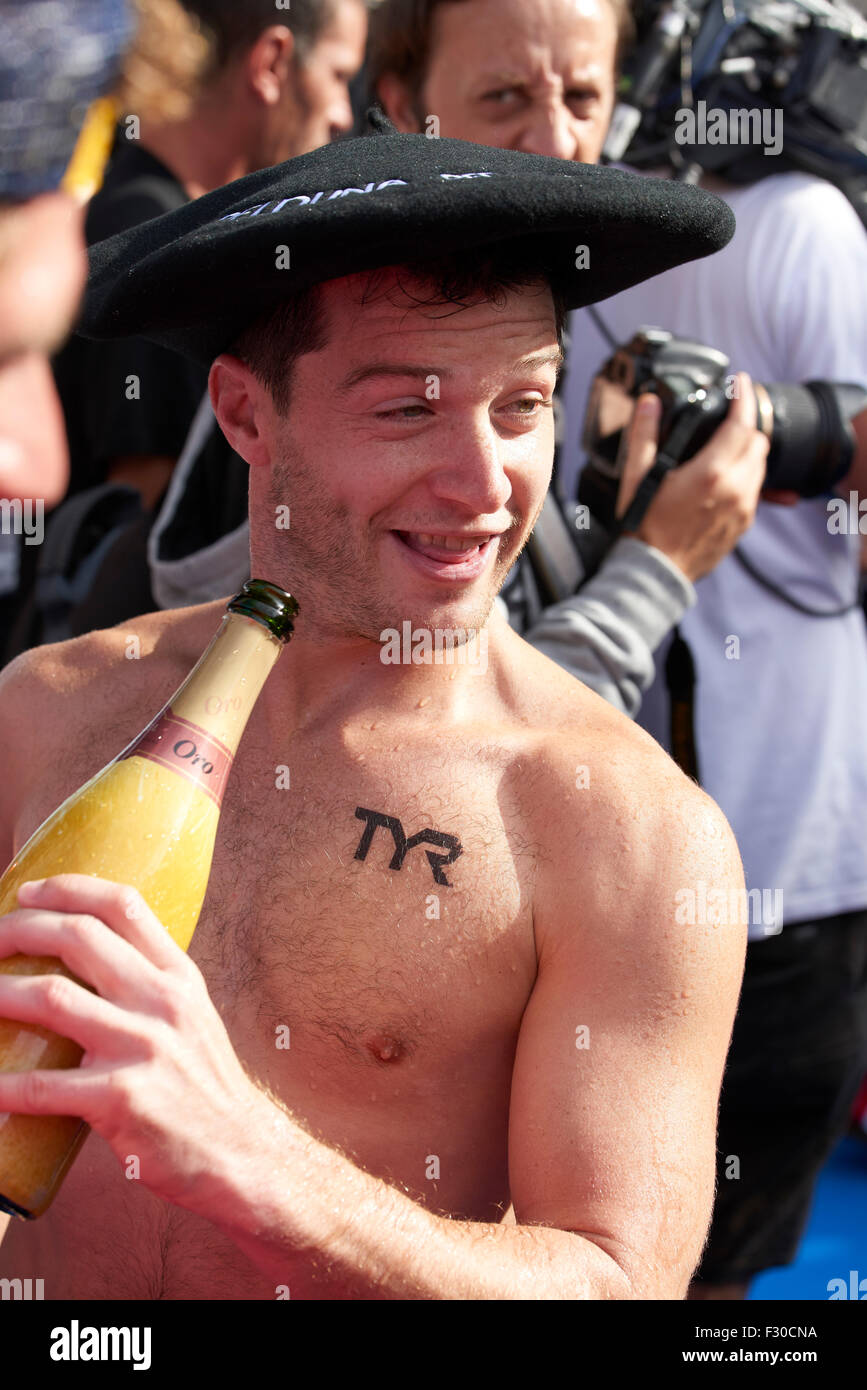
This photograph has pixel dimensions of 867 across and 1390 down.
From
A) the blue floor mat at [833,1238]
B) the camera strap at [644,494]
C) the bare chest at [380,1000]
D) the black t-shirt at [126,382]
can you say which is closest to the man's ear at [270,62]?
the black t-shirt at [126,382]

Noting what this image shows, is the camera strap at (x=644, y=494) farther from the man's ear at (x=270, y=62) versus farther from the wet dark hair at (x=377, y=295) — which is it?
the man's ear at (x=270, y=62)

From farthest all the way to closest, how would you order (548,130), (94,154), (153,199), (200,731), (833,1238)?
(94,154) < (833,1238) < (153,199) < (548,130) < (200,731)

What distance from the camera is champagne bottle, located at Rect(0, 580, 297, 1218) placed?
50.7 inches

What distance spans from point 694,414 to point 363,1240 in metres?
1.71

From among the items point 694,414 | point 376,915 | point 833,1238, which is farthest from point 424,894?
point 833,1238

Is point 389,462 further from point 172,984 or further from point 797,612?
point 797,612

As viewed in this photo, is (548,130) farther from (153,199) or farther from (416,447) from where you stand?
(416,447)

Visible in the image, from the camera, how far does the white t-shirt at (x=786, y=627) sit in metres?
2.87

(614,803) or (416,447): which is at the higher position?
(416,447)

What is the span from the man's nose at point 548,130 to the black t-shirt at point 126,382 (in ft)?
2.85

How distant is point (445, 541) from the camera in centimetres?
172

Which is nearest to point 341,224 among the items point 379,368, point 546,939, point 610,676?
point 379,368

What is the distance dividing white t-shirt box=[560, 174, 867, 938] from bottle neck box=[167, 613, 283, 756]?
1452mm

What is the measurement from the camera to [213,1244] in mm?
1711
